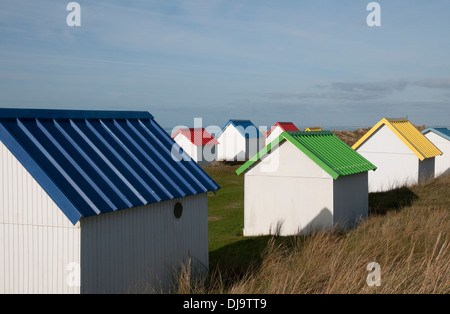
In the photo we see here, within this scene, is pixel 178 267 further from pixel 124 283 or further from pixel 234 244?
pixel 234 244

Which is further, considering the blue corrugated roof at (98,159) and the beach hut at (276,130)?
the beach hut at (276,130)

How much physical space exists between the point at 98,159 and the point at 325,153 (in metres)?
10.4

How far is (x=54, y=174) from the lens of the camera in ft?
27.6

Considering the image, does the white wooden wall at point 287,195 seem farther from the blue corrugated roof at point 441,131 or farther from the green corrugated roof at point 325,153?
the blue corrugated roof at point 441,131

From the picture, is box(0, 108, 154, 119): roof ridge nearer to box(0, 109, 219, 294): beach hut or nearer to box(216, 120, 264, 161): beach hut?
box(0, 109, 219, 294): beach hut

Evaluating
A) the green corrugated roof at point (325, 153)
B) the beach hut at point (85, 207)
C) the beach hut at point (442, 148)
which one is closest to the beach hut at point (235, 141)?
the beach hut at point (442, 148)

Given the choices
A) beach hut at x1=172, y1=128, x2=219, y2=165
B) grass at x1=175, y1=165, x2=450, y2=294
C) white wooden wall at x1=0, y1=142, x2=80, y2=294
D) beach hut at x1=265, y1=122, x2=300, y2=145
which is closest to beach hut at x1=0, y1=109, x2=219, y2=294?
white wooden wall at x1=0, y1=142, x2=80, y2=294

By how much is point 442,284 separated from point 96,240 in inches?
212

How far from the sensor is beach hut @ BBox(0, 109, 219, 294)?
27.1 feet

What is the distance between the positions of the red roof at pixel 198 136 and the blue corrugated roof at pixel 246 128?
2.79 metres

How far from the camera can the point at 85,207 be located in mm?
8227

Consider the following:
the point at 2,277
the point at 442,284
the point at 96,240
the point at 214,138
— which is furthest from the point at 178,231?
the point at 214,138

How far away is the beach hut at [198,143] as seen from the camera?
164 ft

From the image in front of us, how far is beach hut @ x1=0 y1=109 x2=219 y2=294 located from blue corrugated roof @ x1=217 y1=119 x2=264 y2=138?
44143 mm
